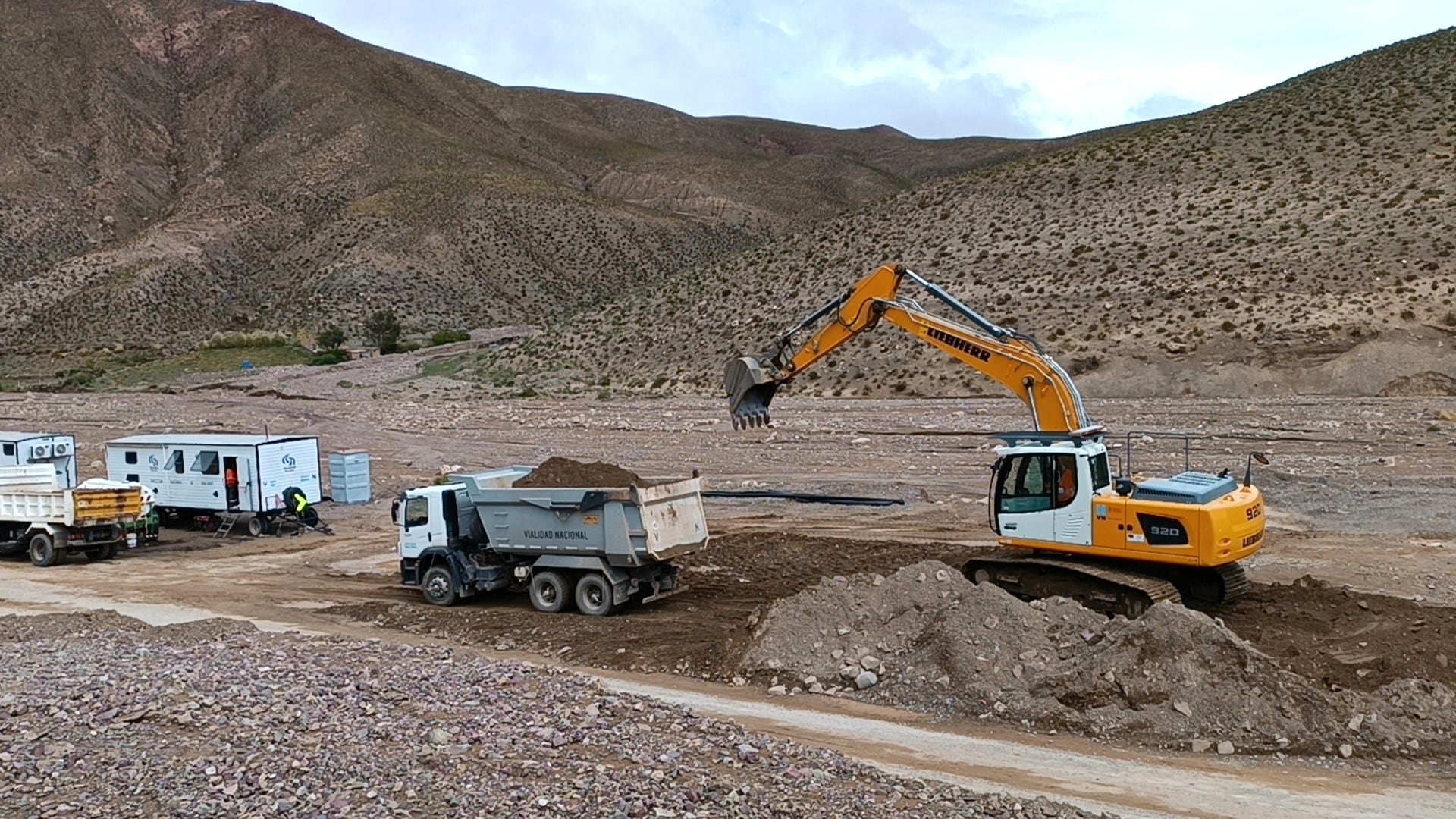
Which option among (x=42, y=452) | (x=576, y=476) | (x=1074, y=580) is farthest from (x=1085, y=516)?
(x=42, y=452)

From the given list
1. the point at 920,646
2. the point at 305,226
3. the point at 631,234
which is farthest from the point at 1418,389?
the point at 305,226

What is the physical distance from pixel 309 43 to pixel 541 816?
153 m

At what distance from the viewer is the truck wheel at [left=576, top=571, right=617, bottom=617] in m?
16.2

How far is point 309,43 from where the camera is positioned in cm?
14575

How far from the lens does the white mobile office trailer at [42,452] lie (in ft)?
88.9

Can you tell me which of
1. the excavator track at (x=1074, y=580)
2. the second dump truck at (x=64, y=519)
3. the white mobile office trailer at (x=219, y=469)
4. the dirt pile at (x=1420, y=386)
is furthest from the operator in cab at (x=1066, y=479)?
the dirt pile at (x=1420, y=386)

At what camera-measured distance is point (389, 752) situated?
877 centimetres

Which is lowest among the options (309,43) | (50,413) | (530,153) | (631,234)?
(50,413)

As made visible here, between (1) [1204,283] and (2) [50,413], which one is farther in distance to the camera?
(2) [50,413]

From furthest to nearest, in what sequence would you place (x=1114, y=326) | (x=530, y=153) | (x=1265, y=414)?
(x=530, y=153) → (x=1114, y=326) → (x=1265, y=414)

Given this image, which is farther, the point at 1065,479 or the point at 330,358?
the point at 330,358

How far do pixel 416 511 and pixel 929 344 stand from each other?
7694mm

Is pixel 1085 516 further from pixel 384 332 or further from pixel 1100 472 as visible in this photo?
pixel 384 332

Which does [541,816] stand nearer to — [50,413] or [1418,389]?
[1418,389]
